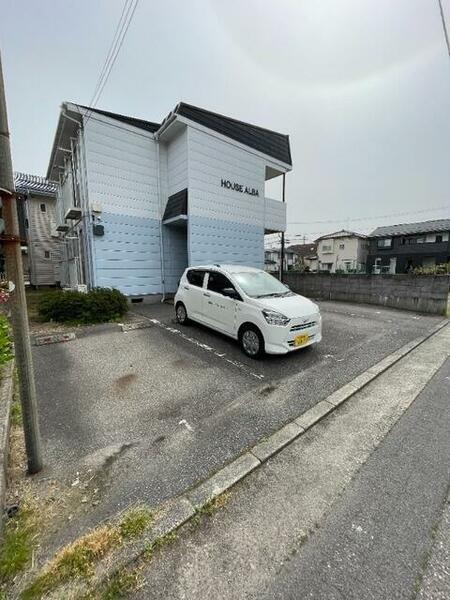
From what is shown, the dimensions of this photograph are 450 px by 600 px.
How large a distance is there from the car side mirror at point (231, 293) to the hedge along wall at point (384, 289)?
743cm

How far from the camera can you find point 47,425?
9.25 feet

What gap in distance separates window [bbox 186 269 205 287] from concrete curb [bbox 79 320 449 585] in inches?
140

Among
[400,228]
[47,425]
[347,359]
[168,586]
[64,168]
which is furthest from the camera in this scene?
[400,228]

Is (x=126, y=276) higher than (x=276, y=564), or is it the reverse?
(x=126, y=276)

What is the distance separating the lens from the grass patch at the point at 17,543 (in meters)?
1.45

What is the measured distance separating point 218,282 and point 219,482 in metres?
3.79

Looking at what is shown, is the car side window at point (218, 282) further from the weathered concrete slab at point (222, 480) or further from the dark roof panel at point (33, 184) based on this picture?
the dark roof panel at point (33, 184)

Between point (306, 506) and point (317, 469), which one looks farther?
point (317, 469)

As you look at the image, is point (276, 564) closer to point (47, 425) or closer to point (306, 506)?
point (306, 506)

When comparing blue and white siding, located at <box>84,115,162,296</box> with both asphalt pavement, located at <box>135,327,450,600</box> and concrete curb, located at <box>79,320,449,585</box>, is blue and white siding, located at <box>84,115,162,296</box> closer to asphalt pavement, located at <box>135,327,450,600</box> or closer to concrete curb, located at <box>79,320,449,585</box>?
concrete curb, located at <box>79,320,449,585</box>

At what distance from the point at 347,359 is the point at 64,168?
43.9 ft

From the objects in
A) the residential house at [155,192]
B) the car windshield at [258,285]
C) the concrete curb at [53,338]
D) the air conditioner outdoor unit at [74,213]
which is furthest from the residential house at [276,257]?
the concrete curb at [53,338]

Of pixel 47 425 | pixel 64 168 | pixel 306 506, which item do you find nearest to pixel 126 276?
pixel 64 168

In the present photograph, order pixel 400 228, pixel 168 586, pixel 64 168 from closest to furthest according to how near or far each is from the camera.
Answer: pixel 168 586 → pixel 64 168 → pixel 400 228
